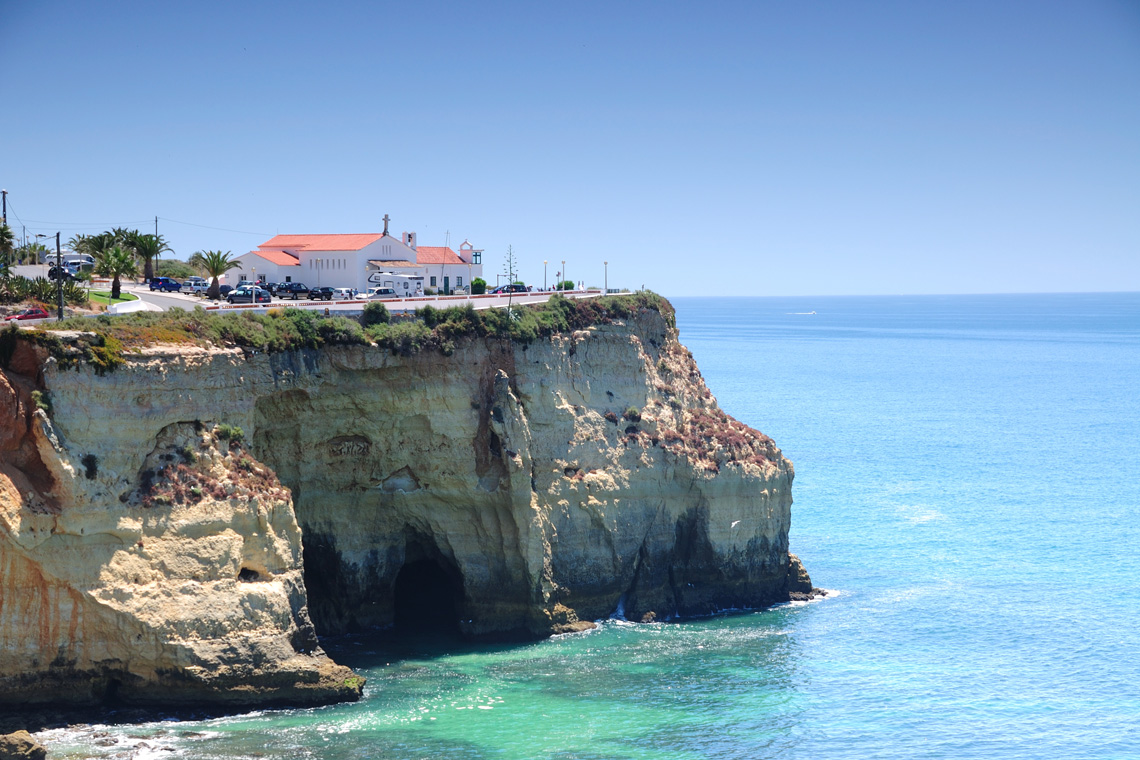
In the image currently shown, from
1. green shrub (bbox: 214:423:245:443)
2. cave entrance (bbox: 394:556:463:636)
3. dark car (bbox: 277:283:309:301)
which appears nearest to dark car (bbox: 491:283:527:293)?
dark car (bbox: 277:283:309:301)

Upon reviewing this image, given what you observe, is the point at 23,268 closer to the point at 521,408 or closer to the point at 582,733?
the point at 521,408

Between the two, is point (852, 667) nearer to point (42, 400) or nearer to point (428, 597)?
point (428, 597)

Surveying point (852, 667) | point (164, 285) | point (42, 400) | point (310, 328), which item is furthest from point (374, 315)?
point (164, 285)

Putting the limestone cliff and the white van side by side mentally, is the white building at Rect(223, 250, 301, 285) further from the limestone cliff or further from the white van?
the limestone cliff

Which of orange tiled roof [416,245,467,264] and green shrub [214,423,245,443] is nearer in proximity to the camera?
green shrub [214,423,245,443]

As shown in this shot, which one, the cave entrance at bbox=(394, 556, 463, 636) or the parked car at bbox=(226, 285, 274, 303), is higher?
the parked car at bbox=(226, 285, 274, 303)

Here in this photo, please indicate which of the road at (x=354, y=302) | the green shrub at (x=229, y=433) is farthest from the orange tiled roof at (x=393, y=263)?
the green shrub at (x=229, y=433)
